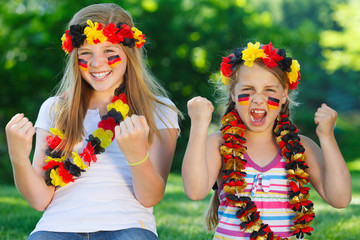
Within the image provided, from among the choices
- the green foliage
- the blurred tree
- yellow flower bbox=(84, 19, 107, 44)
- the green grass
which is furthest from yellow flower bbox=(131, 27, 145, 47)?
the blurred tree

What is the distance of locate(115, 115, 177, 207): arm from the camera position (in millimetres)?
2736

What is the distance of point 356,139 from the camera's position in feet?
80.0

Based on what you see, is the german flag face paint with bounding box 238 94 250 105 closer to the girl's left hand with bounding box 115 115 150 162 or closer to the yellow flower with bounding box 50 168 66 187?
the girl's left hand with bounding box 115 115 150 162

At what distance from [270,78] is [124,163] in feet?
3.69

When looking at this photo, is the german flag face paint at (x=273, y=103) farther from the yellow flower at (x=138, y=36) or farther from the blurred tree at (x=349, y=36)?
the blurred tree at (x=349, y=36)

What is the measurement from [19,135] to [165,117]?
1004mm

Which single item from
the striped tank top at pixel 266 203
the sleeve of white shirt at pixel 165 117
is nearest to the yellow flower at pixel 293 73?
the striped tank top at pixel 266 203

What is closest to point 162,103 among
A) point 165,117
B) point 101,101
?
point 165,117

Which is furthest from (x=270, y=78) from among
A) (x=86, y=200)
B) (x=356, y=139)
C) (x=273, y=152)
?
(x=356, y=139)

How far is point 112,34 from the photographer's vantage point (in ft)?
10.8

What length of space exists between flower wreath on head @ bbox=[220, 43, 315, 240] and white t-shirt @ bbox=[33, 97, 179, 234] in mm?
481

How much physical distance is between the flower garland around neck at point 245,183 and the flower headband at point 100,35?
911 mm

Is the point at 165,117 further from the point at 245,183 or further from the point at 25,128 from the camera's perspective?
the point at 25,128

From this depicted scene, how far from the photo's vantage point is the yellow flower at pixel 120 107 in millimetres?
3312
